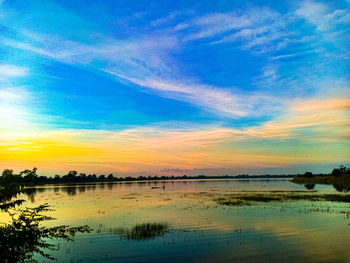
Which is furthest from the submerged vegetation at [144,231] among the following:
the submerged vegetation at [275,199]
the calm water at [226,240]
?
the submerged vegetation at [275,199]

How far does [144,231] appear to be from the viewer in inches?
1074

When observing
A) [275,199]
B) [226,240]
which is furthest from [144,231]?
[275,199]

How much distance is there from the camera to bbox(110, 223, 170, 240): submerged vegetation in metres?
25.4

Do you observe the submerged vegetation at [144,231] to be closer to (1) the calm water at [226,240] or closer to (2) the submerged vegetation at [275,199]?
(1) the calm water at [226,240]

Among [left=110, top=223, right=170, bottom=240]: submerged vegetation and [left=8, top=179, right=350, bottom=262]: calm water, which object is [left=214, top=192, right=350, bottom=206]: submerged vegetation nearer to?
[left=8, top=179, right=350, bottom=262]: calm water

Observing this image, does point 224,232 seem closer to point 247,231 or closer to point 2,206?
point 247,231

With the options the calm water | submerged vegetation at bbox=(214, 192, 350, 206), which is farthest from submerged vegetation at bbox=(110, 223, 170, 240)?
submerged vegetation at bbox=(214, 192, 350, 206)

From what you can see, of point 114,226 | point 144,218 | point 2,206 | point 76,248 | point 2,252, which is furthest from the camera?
point 144,218

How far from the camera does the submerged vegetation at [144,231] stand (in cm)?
2539

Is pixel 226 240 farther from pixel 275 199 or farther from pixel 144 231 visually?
pixel 275 199

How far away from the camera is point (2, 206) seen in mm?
7602

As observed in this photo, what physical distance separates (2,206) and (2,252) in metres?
1.28

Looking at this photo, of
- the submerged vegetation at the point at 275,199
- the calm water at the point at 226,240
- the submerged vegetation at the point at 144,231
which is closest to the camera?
the calm water at the point at 226,240

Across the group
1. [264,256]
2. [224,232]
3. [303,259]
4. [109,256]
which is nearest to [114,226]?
[109,256]
